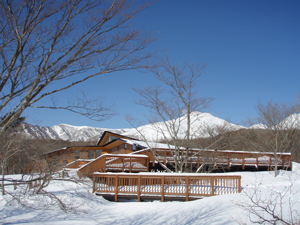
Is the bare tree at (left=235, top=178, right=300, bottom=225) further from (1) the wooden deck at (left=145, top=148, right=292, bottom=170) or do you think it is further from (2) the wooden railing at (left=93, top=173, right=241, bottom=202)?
(1) the wooden deck at (left=145, top=148, right=292, bottom=170)

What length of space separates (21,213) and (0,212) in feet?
2.09

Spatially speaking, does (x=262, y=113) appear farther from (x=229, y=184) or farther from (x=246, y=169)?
(x=229, y=184)

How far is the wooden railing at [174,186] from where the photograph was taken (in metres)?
10.8

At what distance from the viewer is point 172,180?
458 inches

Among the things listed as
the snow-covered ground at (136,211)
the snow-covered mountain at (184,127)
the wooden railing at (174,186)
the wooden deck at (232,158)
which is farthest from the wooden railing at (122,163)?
the snow-covered ground at (136,211)

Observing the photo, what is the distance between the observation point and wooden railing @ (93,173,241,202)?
35.4ft

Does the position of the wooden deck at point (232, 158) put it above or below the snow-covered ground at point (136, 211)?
above

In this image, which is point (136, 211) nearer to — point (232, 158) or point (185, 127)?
point (232, 158)

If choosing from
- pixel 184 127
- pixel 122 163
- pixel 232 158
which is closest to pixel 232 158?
pixel 232 158

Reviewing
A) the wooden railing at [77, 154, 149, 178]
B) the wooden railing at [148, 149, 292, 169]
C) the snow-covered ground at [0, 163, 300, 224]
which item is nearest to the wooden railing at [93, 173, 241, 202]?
the snow-covered ground at [0, 163, 300, 224]

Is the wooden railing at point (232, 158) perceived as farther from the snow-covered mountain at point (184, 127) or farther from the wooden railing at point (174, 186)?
the wooden railing at point (174, 186)

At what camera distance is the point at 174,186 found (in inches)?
444

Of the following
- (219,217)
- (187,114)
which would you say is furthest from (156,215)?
(187,114)

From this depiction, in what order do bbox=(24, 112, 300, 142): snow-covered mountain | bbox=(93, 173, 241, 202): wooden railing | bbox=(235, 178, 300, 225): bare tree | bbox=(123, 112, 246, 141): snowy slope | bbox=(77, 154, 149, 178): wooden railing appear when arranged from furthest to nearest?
bbox=(123, 112, 246, 141): snowy slope, bbox=(24, 112, 300, 142): snow-covered mountain, bbox=(77, 154, 149, 178): wooden railing, bbox=(93, 173, 241, 202): wooden railing, bbox=(235, 178, 300, 225): bare tree
